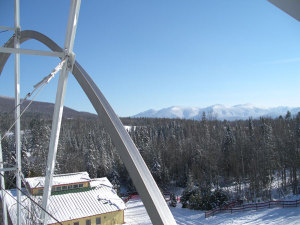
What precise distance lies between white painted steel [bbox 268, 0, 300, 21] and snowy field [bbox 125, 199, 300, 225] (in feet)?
64.1

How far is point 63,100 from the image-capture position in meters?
4.03

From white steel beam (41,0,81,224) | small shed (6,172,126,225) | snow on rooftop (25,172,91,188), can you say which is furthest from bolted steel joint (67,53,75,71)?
snow on rooftop (25,172,91,188)

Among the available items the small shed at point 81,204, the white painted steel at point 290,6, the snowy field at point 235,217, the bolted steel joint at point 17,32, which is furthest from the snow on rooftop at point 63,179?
the white painted steel at point 290,6

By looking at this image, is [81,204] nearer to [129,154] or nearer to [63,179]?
[63,179]

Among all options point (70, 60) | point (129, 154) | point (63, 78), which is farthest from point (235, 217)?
point (129, 154)

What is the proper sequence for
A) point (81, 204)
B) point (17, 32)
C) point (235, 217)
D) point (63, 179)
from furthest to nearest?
point (63, 179) → point (235, 217) → point (81, 204) → point (17, 32)

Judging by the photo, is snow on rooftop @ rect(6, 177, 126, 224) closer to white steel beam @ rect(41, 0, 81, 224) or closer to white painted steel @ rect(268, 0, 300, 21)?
white steel beam @ rect(41, 0, 81, 224)

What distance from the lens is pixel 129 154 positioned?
7.82ft

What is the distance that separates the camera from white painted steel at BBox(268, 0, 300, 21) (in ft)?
3.71

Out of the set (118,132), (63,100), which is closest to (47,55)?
(63,100)

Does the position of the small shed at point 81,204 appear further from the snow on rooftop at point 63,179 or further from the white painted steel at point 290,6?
the white painted steel at point 290,6

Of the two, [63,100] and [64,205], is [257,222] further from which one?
[63,100]

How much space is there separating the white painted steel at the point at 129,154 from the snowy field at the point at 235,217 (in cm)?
1793

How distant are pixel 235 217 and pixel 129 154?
20.1m
